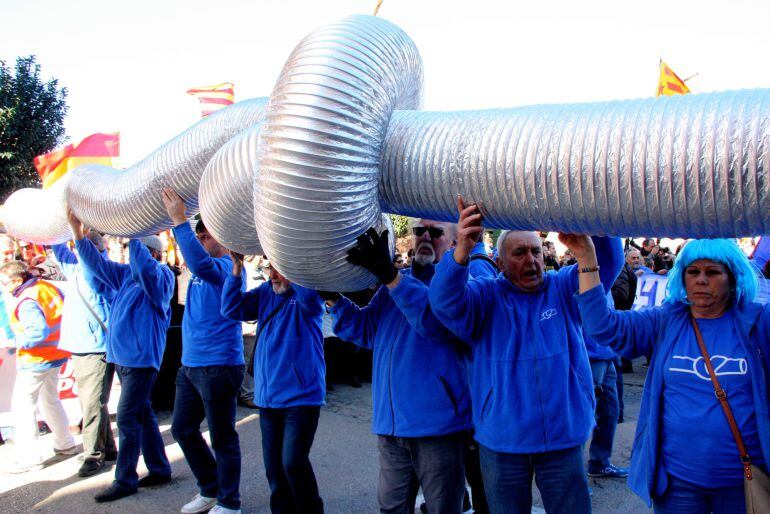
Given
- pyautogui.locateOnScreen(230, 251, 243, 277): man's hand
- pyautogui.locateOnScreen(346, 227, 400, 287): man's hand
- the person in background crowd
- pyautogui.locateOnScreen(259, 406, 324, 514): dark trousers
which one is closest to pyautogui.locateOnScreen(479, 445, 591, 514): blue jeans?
pyautogui.locateOnScreen(346, 227, 400, 287): man's hand

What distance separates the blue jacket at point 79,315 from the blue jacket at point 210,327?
3.94ft

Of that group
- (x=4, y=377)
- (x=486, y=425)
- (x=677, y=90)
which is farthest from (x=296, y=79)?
(x=677, y=90)

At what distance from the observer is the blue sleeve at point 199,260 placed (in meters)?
3.24

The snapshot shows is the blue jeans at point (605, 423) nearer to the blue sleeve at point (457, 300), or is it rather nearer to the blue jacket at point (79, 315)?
the blue sleeve at point (457, 300)

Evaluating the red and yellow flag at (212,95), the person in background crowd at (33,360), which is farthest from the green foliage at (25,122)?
the person in background crowd at (33,360)

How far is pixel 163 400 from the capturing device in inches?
265

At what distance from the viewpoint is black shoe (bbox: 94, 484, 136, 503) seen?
422 cm

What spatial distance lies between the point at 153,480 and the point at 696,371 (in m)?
3.79

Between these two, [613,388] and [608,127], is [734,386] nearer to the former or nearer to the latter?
[608,127]

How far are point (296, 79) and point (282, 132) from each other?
163mm

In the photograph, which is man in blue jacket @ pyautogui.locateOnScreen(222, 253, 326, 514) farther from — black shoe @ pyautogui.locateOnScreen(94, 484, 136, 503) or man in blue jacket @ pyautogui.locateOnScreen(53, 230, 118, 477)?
man in blue jacket @ pyautogui.locateOnScreen(53, 230, 118, 477)

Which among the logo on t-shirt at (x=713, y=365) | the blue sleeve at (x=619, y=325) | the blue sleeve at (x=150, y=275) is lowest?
the logo on t-shirt at (x=713, y=365)

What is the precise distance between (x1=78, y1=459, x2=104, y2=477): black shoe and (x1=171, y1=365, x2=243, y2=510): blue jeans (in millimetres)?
1196

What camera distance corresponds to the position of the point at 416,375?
109 inches
